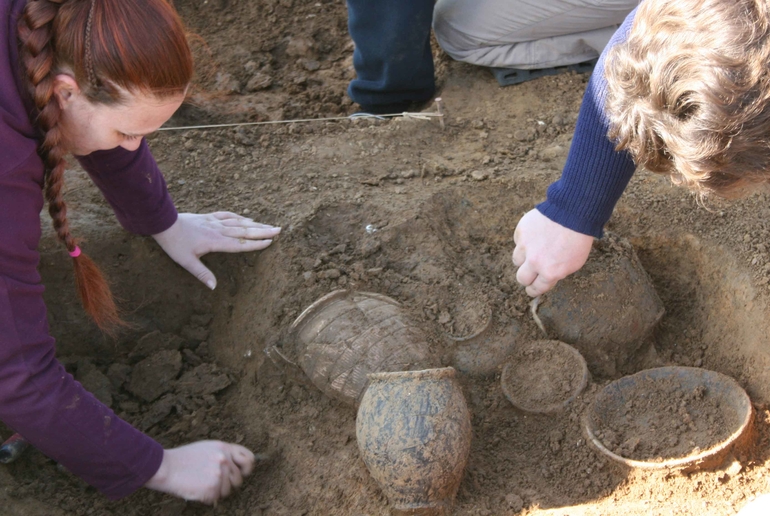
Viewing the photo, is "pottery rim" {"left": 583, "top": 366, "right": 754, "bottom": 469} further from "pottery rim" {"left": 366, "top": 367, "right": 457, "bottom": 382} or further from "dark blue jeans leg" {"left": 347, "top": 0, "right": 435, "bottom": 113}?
"dark blue jeans leg" {"left": 347, "top": 0, "right": 435, "bottom": 113}

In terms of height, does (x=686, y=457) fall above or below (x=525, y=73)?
below

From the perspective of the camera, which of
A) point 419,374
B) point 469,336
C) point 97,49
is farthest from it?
point 469,336

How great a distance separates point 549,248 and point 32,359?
1.57m

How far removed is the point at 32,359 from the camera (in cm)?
183

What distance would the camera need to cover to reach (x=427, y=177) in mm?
3172

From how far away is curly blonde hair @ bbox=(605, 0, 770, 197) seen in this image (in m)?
1.47

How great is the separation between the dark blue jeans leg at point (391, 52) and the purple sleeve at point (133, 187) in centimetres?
154

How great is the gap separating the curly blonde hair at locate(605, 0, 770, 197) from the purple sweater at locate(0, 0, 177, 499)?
58.9 inches

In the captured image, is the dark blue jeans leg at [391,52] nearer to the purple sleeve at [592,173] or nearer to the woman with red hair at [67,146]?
the purple sleeve at [592,173]

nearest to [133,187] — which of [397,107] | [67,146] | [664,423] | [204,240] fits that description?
[204,240]

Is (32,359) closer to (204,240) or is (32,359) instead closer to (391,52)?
(204,240)

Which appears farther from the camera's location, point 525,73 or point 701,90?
point 525,73

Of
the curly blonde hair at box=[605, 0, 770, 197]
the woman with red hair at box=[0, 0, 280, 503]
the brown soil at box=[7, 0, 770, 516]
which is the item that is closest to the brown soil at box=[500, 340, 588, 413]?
the brown soil at box=[7, 0, 770, 516]

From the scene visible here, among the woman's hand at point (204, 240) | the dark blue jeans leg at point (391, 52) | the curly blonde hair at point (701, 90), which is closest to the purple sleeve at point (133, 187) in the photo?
the woman's hand at point (204, 240)
